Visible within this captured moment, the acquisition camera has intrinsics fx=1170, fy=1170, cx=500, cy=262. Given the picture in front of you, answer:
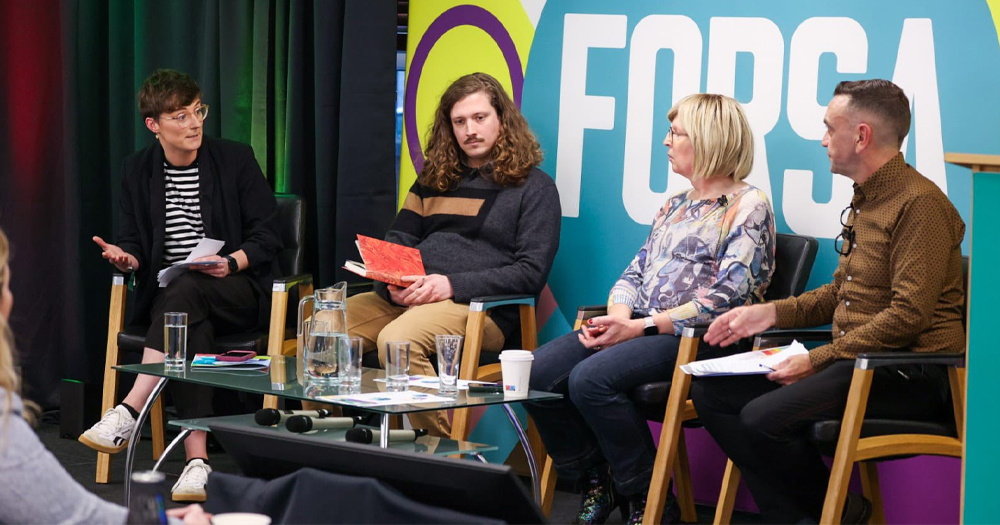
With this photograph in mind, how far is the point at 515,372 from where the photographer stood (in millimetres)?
3059

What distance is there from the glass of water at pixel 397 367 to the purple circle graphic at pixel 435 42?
61.0 inches

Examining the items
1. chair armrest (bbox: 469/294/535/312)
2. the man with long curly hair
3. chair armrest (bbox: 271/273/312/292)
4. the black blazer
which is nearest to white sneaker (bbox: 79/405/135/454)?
the black blazer

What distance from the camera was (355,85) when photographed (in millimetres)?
4578

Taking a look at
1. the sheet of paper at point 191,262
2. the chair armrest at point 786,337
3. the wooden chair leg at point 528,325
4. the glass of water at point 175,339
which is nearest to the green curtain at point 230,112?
the sheet of paper at point 191,262

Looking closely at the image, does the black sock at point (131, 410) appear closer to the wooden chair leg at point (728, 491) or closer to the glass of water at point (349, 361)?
the glass of water at point (349, 361)

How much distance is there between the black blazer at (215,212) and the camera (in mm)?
4398

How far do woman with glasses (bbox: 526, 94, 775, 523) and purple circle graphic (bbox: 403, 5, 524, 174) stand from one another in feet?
2.78

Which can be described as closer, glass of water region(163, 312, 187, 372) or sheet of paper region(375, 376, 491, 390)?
sheet of paper region(375, 376, 491, 390)

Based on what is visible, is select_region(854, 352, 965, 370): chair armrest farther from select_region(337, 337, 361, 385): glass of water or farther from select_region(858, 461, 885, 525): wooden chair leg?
select_region(337, 337, 361, 385): glass of water

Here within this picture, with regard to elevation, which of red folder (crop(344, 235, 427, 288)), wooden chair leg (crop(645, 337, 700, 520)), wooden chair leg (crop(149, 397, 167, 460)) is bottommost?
wooden chair leg (crop(149, 397, 167, 460))

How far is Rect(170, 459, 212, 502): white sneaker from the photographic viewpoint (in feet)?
12.1

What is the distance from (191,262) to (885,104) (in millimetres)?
2466

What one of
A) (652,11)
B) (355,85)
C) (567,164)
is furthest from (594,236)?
(355,85)

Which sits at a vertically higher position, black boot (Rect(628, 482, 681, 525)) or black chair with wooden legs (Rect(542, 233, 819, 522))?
black chair with wooden legs (Rect(542, 233, 819, 522))
